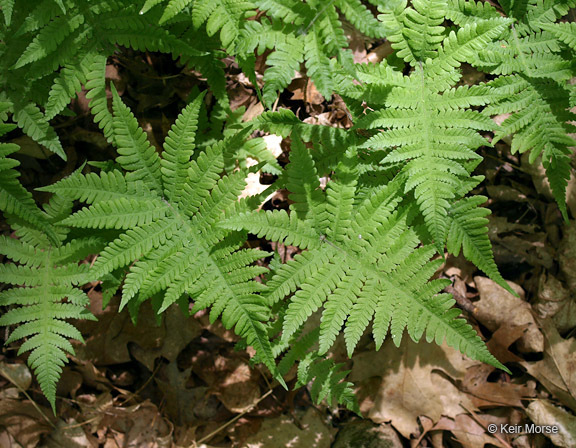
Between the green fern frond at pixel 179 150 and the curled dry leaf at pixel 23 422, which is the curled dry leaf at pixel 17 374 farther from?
the green fern frond at pixel 179 150

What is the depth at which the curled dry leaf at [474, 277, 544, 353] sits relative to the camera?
141 inches

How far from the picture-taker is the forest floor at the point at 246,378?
347 cm

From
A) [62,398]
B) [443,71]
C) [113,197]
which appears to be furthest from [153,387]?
[443,71]

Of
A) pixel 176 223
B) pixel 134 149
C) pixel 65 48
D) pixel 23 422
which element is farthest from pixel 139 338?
pixel 65 48

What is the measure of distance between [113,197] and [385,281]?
1601mm

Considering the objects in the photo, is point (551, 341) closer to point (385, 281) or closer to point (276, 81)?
point (385, 281)

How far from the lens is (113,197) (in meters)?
2.50

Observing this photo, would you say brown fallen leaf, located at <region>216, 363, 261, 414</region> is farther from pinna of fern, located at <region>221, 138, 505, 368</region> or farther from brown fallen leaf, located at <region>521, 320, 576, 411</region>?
brown fallen leaf, located at <region>521, 320, 576, 411</region>

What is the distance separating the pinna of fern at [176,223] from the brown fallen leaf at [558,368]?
2.47 metres

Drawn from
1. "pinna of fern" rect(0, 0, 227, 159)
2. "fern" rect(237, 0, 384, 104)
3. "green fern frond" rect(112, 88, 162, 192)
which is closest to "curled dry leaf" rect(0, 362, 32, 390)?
"pinna of fern" rect(0, 0, 227, 159)

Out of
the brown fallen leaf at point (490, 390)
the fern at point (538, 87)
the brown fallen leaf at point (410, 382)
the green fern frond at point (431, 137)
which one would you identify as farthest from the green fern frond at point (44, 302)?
the brown fallen leaf at point (490, 390)

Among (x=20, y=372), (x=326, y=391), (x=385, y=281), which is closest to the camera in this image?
(x=385, y=281)

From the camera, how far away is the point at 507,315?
3.59m

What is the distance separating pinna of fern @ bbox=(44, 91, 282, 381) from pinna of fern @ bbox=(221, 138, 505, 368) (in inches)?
6.7
